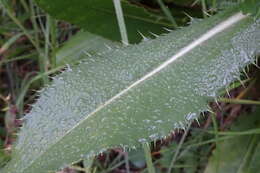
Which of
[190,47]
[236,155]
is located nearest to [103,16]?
[190,47]

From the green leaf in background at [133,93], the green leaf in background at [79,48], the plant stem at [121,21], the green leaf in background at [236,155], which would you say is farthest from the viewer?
the green leaf in background at [79,48]

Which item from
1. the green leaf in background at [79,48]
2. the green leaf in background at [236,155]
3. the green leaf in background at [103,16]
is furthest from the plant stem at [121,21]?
the green leaf in background at [236,155]

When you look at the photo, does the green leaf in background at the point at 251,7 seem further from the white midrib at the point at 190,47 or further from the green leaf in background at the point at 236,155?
the green leaf in background at the point at 236,155

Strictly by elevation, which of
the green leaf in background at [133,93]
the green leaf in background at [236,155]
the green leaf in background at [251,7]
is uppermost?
the green leaf in background at [251,7]

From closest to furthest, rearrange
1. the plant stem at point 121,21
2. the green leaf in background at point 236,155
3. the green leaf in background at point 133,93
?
1. the green leaf in background at point 133,93
2. the plant stem at point 121,21
3. the green leaf in background at point 236,155

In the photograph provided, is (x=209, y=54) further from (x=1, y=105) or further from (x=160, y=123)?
(x=1, y=105)

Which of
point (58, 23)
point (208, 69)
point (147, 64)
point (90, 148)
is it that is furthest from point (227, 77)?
point (58, 23)
